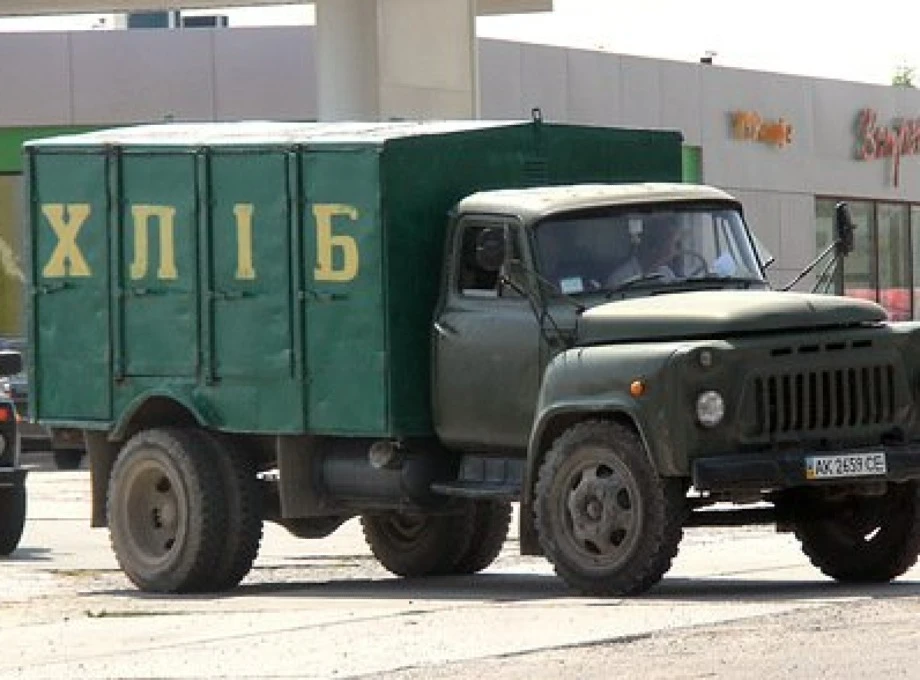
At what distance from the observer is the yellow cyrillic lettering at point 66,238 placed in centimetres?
2003

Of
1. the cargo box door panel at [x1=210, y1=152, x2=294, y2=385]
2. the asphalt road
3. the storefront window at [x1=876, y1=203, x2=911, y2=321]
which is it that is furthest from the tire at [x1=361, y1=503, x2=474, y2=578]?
the storefront window at [x1=876, y1=203, x2=911, y2=321]

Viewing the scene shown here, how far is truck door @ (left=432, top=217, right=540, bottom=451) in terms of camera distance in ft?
59.3

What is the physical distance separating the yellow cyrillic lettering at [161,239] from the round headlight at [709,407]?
4.02 metres

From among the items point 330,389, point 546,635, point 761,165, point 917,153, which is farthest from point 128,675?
point 917,153

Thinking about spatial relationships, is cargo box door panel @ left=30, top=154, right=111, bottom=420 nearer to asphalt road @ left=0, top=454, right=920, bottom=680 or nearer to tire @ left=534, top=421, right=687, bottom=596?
asphalt road @ left=0, top=454, right=920, bottom=680

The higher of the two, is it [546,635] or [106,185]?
[106,185]

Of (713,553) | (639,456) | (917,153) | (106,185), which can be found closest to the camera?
(639,456)

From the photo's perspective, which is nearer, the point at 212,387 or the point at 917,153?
the point at 212,387

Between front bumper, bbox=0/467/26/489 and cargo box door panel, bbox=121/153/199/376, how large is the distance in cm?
375

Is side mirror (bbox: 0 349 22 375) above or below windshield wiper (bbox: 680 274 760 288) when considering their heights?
below

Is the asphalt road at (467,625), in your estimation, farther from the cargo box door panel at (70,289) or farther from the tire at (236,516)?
the cargo box door panel at (70,289)

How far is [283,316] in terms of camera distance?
19078 mm

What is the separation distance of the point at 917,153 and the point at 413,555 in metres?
51.2

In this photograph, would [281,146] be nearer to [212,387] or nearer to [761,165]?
[212,387]
